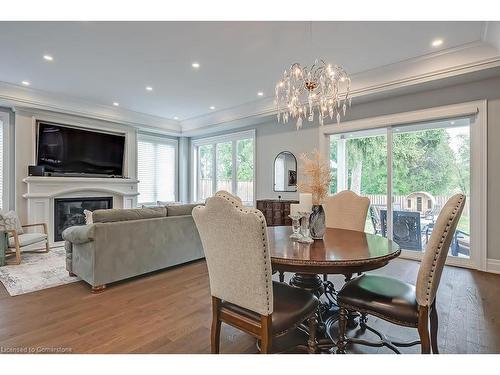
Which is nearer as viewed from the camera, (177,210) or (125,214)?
(125,214)

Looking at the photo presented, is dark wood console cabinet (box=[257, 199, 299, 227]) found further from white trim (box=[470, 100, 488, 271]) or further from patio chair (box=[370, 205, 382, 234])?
white trim (box=[470, 100, 488, 271])

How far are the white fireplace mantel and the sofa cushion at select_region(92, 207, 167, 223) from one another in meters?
2.75

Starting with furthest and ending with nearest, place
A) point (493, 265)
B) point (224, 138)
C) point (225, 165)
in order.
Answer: point (225, 165), point (224, 138), point (493, 265)

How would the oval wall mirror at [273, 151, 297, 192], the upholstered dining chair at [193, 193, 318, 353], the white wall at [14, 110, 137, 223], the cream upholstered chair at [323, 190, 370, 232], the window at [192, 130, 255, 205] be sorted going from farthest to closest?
1. the window at [192, 130, 255, 205]
2. the oval wall mirror at [273, 151, 297, 192]
3. the white wall at [14, 110, 137, 223]
4. the cream upholstered chair at [323, 190, 370, 232]
5. the upholstered dining chair at [193, 193, 318, 353]

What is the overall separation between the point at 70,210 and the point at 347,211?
538cm

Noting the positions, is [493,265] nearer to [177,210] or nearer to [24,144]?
[177,210]

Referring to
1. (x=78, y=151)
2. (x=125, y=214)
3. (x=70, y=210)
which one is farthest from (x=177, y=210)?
(x=78, y=151)

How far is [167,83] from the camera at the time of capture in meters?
4.55

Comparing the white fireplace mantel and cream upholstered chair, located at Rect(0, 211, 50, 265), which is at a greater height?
the white fireplace mantel

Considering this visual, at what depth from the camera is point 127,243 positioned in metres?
3.21

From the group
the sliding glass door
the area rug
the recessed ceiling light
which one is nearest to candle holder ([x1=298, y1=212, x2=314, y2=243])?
the recessed ceiling light

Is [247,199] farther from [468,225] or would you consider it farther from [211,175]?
[468,225]

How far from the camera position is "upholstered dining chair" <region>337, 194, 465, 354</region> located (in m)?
1.47
